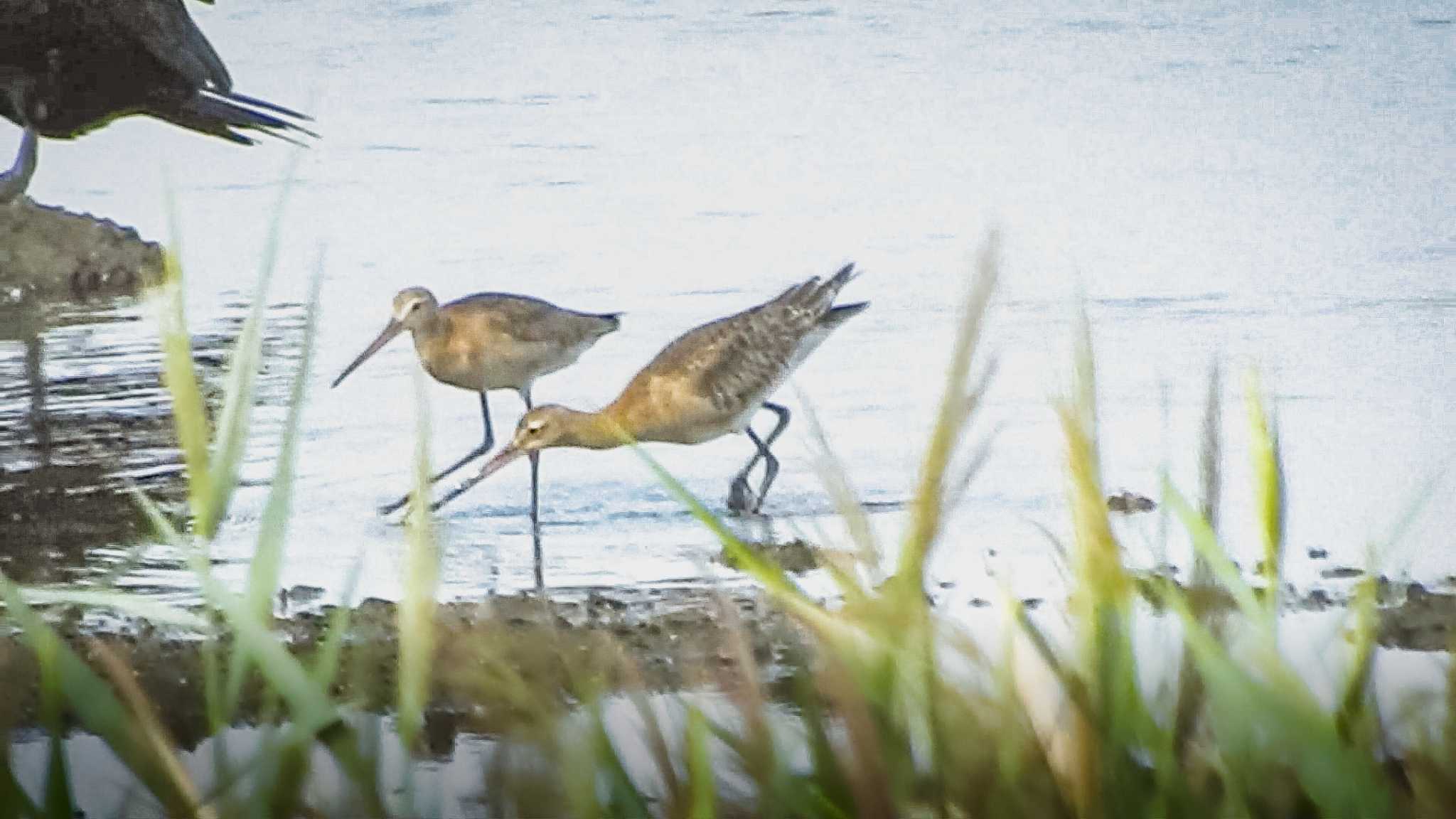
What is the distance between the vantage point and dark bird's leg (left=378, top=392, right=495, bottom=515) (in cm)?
202

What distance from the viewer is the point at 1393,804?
70 cm

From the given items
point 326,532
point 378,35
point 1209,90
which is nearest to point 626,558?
point 326,532

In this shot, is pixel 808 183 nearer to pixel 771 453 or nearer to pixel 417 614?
pixel 771 453

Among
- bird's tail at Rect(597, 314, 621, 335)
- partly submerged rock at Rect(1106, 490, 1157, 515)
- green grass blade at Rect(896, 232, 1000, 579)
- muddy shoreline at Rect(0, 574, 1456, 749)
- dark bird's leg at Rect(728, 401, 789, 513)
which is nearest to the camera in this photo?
green grass blade at Rect(896, 232, 1000, 579)

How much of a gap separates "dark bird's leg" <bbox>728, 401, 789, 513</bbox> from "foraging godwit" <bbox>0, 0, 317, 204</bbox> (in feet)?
1.92

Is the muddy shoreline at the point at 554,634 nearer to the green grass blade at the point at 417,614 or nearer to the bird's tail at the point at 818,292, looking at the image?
the bird's tail at the point at 818,292

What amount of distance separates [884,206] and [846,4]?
219mm

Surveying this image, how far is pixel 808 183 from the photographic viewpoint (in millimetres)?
2148

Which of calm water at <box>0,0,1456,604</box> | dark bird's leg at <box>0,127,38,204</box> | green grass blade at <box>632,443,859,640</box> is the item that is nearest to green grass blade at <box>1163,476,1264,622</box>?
green grass blade at <box>632,443,859,640</box>

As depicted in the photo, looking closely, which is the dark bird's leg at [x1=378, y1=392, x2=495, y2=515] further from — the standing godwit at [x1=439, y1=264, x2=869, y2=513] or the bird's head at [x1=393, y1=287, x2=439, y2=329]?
the bird's head at [x1=393, y1=287, x2=439, y2=329]

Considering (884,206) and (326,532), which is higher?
(884,206)

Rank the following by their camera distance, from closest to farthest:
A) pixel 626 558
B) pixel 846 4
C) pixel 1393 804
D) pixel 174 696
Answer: pixel 1393 804 < pixel 174 696 < pixel 626 558 < pixel 846 4

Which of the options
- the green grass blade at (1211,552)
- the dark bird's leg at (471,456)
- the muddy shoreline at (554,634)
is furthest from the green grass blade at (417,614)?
the dark bird's leg at (471,456)

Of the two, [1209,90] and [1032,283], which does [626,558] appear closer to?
[1032,283]
